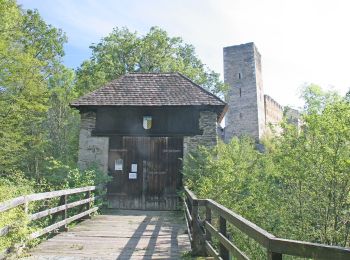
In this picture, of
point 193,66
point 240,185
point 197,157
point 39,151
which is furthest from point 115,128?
point 193,66

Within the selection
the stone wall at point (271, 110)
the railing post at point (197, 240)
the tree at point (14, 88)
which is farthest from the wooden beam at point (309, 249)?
the stone wall at point (271, 110)

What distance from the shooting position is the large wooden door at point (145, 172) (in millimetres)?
13180

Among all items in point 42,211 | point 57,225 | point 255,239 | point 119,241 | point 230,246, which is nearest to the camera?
point 255,239

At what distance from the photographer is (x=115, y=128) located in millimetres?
13656

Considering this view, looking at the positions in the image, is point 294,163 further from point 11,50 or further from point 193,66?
point 193,66

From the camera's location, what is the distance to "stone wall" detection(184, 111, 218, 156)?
1341 cm

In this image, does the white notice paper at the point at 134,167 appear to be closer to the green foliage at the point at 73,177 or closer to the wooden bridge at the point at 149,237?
the green foliage at the point at 73,177

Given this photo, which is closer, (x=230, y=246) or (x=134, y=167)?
(x=230, y=246)

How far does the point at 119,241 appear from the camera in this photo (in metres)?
7.21

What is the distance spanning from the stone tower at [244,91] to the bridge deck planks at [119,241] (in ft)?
87.6

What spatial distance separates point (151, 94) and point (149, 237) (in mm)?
7652

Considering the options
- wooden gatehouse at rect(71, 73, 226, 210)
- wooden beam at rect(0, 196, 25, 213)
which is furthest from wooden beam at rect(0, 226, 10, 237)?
wooden gatehouse at rect(71, 73, 226, 210)

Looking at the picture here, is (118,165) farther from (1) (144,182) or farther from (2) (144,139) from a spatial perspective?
(2) (144,139)

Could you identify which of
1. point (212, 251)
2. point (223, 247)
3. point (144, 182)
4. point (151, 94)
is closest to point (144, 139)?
point (144, 182)
